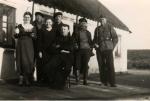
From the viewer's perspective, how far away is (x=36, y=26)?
10.2m

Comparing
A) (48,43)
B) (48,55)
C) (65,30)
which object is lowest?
(48,55)

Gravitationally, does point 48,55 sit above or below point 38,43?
below

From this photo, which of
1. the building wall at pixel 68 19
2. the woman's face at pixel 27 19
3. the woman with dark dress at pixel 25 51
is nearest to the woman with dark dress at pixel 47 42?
the woman with dark dress at pixel 25 51

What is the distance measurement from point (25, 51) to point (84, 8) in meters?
6.50

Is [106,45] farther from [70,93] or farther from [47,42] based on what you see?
[70,93]

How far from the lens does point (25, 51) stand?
9.95m

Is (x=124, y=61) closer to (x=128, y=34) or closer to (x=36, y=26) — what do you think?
(x=128, y=34)

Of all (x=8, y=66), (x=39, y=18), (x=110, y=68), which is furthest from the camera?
(x=110, y=68)

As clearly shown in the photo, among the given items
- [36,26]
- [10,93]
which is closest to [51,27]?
[36,26]

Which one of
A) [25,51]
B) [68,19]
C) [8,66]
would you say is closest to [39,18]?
[25,51]

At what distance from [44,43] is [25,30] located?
588 millimetres

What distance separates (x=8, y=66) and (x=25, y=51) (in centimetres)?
98

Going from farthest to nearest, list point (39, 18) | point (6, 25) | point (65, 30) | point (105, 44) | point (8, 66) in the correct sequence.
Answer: point (105, 44) → point (6, 25) → point (8, 66) → point (39, 18) → point (65, 30)

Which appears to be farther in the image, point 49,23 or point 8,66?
point 8,66
